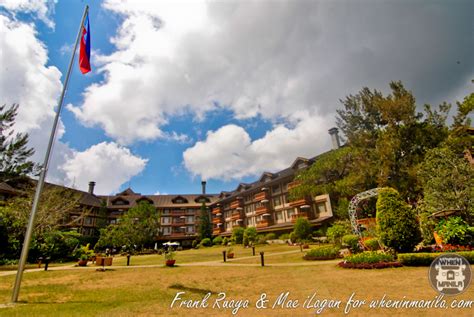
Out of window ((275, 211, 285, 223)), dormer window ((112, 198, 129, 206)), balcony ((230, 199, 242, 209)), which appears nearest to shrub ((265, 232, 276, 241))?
window ((275, 211, 285, 223))

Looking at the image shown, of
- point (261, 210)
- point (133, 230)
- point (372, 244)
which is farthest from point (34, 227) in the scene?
point (261, 210)

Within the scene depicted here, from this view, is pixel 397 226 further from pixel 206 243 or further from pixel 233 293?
pixel 206 243

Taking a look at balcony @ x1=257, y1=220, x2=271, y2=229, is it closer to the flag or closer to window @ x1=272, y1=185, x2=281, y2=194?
window @ x1=272, y1=185, x2=281, y2=194

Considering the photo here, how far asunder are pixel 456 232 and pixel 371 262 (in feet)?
18.2

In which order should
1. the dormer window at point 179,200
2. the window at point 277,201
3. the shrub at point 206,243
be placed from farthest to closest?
the dormer window at point 179,200 → the shrub at point 206,243 → the window at point 277,201

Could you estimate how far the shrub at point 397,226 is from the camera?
14072 mm

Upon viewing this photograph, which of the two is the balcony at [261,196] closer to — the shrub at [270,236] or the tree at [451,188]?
the shrub at [270,236]

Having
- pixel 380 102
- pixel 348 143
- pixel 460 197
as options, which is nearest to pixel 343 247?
pixel 460 197

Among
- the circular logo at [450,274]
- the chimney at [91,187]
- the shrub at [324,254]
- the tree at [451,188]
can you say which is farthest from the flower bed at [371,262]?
the chimney at [91,187]

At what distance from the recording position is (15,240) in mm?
26766

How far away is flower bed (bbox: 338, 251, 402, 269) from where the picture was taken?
12.9 meters

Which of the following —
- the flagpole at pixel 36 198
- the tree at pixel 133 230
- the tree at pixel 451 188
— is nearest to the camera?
the flagpole at pixel 36 198

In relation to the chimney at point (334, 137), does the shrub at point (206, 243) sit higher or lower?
lower

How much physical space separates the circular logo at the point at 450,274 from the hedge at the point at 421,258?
0.80 feet
